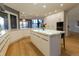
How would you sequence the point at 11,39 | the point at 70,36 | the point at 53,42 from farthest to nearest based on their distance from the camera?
the point at 11,39 → the point at 70,36 → the point at 53,42

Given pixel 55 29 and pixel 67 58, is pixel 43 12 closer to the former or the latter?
pixel 55 29

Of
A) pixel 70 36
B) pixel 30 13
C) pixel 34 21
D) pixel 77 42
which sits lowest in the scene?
pixel 77 42

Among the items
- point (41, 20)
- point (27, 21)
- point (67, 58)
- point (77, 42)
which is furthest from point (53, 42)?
point (77, 42)

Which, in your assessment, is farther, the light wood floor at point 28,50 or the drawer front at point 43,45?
the drawer front at point 43,45

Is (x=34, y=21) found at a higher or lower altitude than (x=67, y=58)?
higher

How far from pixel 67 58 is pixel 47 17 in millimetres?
1006

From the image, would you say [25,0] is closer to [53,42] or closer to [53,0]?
[53,0]

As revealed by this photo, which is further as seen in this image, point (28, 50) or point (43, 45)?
point (43, 45)

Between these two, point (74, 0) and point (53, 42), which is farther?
point (53, 42)

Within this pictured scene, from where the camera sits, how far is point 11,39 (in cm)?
350

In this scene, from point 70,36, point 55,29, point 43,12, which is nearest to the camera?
point 43,12

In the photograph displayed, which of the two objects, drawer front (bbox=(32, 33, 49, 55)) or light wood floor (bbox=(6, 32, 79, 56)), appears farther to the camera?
drawer front (bbox=(32, 33, 49, 55))

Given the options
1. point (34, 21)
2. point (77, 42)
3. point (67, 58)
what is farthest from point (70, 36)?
point (67, 58)

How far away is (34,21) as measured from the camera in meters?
1.79
